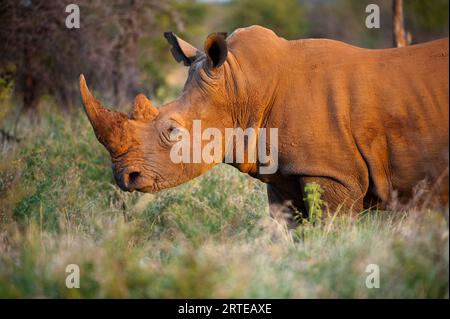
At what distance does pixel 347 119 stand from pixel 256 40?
1.00 meters

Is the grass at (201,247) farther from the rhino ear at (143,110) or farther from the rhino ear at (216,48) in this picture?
the rhino ear at (216,48)

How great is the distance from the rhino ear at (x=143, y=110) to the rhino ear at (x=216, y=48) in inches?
22.5

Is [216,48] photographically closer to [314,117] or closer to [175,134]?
[175,134]

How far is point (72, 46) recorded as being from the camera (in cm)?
1230

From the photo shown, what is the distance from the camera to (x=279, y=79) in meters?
5.79

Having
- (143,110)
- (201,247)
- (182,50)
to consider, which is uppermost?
(182,50)

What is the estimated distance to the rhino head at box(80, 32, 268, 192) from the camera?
5742mm

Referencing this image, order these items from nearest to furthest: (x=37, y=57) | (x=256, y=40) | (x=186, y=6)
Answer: (x=256, y=40)
(x=37, y=57)
(x=186, y=6)

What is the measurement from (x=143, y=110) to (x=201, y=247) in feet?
4.13

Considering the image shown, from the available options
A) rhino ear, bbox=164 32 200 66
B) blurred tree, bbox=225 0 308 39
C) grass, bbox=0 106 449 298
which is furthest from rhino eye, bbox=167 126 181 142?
blurred tree, bbox=225 0 308 39

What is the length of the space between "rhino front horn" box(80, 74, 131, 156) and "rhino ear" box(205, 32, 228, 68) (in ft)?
2.70

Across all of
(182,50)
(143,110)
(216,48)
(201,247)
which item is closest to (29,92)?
(182,50)

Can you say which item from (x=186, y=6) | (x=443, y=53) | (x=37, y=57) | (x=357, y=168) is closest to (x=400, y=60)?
(x=443, y=53)
